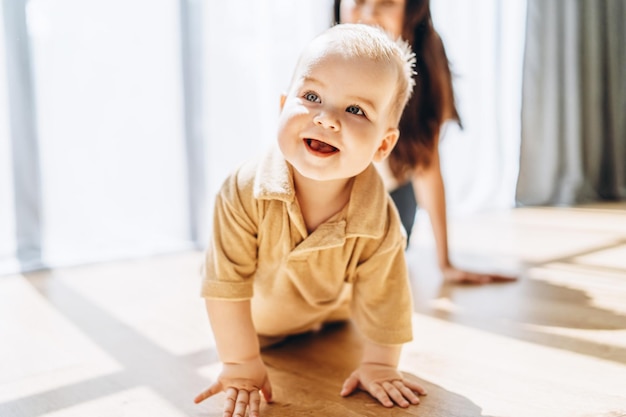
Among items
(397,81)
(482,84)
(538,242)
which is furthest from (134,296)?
(482,84)

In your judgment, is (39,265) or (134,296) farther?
(39,265)

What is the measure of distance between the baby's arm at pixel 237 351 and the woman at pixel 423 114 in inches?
31.8

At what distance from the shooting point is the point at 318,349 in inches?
41.0

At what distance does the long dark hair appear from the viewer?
1.52 m

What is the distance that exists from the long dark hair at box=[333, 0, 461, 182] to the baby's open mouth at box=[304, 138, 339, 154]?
2.54 ft

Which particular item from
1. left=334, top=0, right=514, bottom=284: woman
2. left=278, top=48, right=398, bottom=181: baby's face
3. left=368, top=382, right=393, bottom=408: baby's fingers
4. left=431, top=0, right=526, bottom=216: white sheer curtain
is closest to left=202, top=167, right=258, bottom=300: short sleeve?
left=278, top=48, right=398, bottom=181: baby's face

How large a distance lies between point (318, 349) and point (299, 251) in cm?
26

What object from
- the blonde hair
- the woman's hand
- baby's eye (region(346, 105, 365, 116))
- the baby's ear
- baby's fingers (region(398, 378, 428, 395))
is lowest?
the woman's hand

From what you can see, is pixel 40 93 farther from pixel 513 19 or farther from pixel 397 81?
pixel 513 19

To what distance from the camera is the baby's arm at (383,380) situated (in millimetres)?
820

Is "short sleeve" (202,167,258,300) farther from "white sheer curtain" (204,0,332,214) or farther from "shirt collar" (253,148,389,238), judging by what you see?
"white sheer curtain" (204,0,332,214)

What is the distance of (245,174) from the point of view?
886 millimetres

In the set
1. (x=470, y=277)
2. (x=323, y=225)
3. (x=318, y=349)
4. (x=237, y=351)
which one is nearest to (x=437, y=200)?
(x=470, y=277)

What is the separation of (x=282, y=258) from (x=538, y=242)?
1473mm
